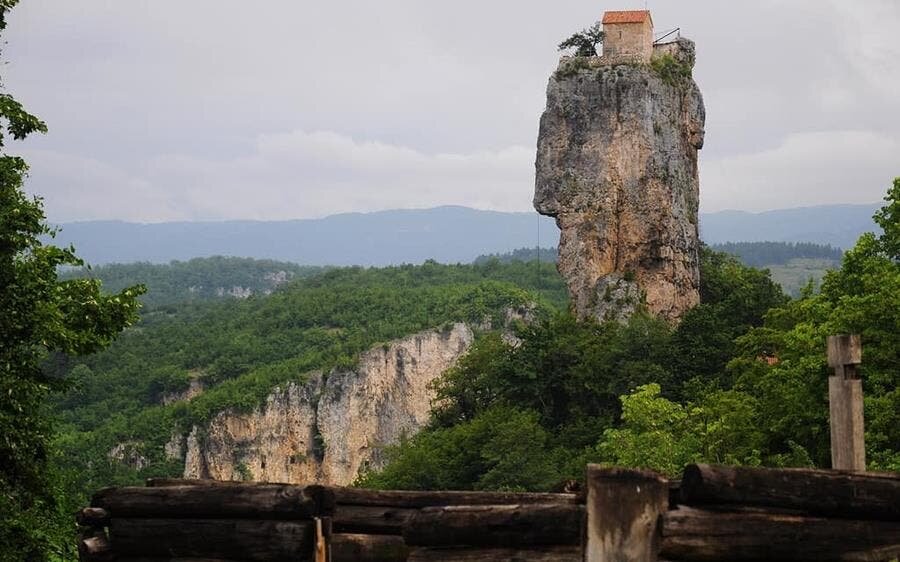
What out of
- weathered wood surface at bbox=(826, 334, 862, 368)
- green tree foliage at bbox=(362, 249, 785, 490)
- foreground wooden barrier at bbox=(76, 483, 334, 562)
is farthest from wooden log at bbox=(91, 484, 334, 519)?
green tree foliage at bbox=(362, 249, 785, 490)

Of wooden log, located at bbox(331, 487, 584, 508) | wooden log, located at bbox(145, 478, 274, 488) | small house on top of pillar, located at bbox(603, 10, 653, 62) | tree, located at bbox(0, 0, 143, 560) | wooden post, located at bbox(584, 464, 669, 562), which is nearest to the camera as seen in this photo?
wooden post, located at bbox(584, 464, 669, 562)

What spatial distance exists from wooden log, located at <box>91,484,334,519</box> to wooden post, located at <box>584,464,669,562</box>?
5.10 ft

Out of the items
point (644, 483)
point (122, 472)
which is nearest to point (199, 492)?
point (644, 483)

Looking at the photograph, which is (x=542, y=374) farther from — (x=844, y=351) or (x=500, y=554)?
(x=500, y=554)

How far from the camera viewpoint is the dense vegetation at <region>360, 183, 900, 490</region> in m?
23.9

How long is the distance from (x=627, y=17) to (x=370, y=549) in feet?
161

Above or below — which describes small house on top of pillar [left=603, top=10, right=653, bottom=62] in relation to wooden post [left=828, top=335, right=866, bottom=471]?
above

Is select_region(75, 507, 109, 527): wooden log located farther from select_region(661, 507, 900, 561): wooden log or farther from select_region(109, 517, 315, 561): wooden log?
select_region(661, 507, 900, 561): wooden log

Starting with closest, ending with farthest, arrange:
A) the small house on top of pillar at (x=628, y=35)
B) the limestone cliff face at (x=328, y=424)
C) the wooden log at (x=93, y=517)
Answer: the wooden log at (x=93, y=517) < the small house on top of pillar at (x=628, y=35) < the limestone cliff face at (x=328, y=424)

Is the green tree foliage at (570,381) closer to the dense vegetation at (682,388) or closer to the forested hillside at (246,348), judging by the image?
the dense vegetation at (682,388)

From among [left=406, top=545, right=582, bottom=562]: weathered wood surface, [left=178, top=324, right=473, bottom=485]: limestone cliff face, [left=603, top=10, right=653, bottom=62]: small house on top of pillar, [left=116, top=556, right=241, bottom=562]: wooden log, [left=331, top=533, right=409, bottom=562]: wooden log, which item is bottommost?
[left=178, top=324, right=473, bottom=485]: limestone cliff face

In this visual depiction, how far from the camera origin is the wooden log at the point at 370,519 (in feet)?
22.3

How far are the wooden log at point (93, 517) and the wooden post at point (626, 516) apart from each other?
2868mm

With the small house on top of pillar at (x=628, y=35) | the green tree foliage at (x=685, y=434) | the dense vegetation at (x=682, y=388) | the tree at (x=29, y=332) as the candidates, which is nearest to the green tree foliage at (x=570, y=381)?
the dense vegetation at (x=682, y=388)
